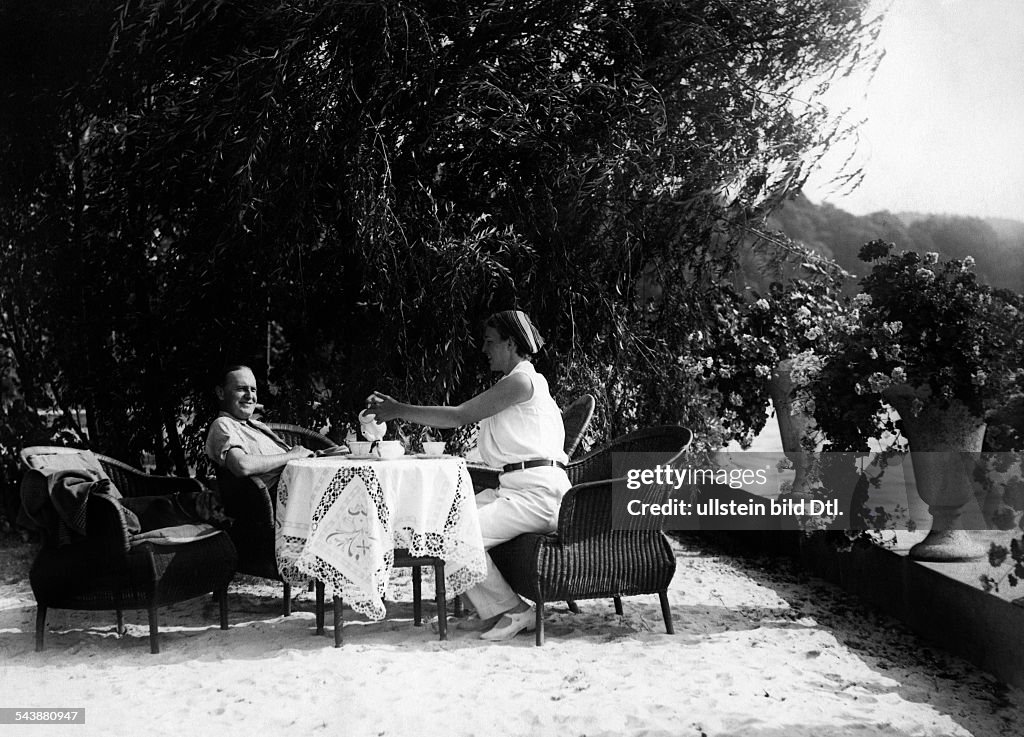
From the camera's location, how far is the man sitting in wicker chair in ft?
13.2

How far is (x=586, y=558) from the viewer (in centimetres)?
369

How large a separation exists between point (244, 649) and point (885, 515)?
103 inches

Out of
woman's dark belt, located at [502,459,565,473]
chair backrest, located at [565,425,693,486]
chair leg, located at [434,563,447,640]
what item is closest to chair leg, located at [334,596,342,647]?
chair leg, located at [434,563,447,640]

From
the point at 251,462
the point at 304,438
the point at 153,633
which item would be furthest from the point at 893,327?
the point at 153,633

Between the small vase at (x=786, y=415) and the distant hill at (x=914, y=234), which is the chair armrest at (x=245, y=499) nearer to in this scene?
the distant hill at (x=914, y=234)

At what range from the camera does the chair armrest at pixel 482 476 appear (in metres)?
4.43

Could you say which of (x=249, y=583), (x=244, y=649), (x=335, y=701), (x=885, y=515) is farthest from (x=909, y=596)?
(x=249, y=583)

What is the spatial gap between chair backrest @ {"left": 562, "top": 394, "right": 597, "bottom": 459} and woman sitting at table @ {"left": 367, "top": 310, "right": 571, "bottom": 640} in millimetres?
539

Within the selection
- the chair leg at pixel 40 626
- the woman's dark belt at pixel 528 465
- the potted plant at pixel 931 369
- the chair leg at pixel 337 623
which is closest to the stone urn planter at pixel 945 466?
the potted plant at pixel 931 369

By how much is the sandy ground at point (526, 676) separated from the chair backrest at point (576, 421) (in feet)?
2.39

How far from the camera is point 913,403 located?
→ 3.82 meters

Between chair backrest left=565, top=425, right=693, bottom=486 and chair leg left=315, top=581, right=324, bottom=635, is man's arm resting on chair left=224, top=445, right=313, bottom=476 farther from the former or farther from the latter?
chair backrest left=565, top=425, right=693, bottom=486

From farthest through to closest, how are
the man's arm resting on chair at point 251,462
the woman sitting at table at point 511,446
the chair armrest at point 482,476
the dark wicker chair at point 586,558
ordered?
the chair armrest at point 482,476 < the man's arm resting on chair at point 251,462 < the woman sitting at table at point 511,446 < the dark wicker chair at point 586,558

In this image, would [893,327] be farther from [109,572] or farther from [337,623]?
[109,572]
